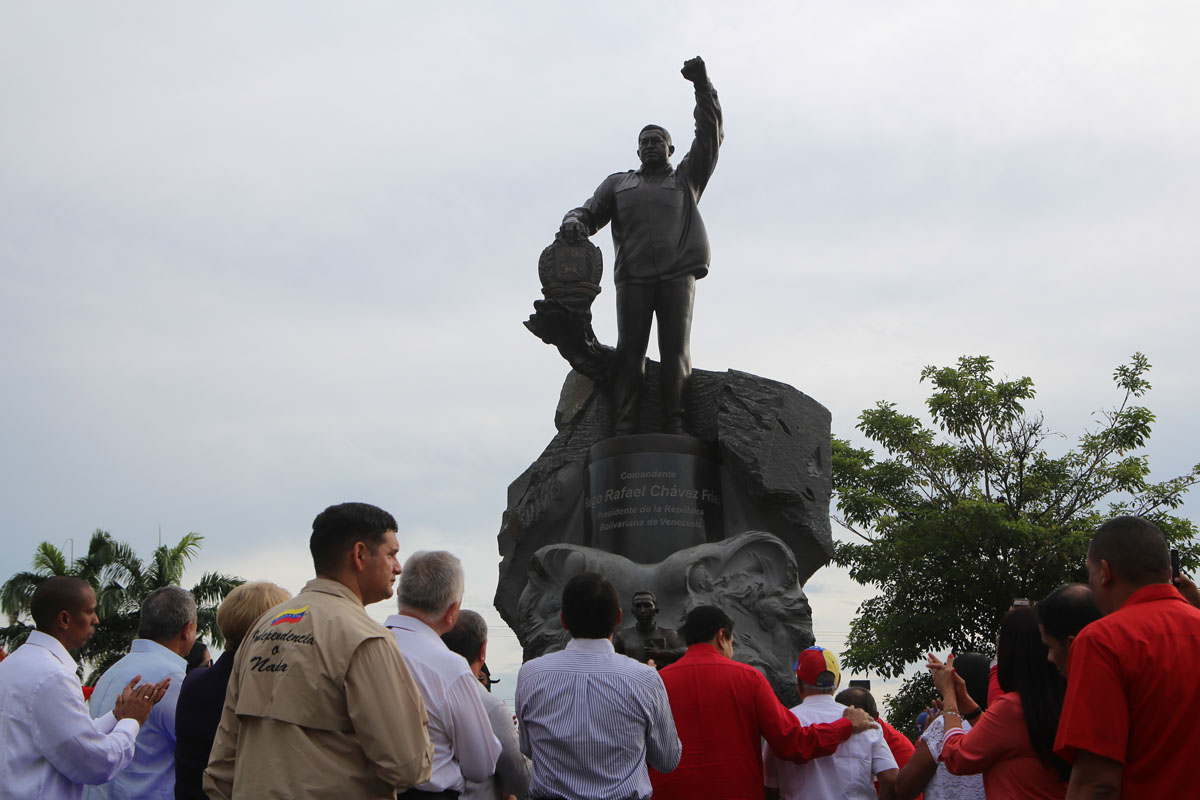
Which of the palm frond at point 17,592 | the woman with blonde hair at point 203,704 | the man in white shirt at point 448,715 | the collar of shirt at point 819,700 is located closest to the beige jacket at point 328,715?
the man in white shirt at point 448,715

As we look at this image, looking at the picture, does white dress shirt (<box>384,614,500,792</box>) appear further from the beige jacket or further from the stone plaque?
the stone plaque

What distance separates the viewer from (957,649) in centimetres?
1591

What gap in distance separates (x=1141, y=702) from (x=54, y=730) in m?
3.08

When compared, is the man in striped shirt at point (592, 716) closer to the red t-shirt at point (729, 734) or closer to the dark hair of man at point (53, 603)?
the red t-shirt at point (729, 734)

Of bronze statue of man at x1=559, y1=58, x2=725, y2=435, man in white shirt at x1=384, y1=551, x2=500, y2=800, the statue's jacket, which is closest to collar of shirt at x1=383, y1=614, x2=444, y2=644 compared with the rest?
man in white shirt at x1=384, y1=551, x2=500, y2=800

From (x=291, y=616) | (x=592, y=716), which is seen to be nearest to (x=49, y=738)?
(x=291, y=616)

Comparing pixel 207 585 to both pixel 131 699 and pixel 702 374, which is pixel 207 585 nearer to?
pixel 702 374

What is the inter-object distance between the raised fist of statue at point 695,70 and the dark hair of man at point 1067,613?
586 centimetres

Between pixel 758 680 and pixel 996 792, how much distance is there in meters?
0.89

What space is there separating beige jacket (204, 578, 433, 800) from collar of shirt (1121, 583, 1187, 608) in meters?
1.70

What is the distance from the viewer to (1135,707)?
98.7 inches

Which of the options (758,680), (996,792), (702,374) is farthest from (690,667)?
(702,374)

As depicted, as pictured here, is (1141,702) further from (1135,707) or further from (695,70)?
(695,70)

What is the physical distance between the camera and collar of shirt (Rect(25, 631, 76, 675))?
366cm
